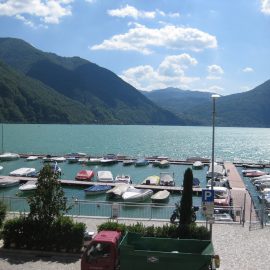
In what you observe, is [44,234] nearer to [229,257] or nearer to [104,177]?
[229,257]

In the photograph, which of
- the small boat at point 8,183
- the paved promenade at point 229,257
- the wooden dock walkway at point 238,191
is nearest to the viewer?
the paved promenade at point 229,257

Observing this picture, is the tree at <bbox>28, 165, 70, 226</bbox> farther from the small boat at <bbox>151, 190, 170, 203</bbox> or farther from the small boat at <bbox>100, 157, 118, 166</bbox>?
the small boat at <bbox>100, 157, 118, 166</bbox>

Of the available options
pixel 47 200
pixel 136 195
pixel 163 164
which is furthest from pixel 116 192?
pixel 163 164

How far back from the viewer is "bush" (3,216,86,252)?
1736 cm

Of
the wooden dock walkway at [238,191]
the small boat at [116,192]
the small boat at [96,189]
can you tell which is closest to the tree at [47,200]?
the wooden dock walkway at [238,191]

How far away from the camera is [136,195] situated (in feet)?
154

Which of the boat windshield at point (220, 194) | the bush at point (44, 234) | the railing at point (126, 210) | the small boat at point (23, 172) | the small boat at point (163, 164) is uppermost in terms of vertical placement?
the bush at point (44, 234)

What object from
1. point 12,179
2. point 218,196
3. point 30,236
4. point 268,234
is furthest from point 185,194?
point 12,179

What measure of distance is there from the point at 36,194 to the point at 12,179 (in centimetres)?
3953

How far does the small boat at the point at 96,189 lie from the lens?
5034 centimetres

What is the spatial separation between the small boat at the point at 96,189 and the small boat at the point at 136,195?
13.2 feet

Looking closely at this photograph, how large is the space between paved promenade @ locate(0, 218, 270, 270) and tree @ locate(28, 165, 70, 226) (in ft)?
5.72

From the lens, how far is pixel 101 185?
2073 inches

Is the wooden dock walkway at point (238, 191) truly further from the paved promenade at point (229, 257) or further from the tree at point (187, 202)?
the tree at point (187, 202)
